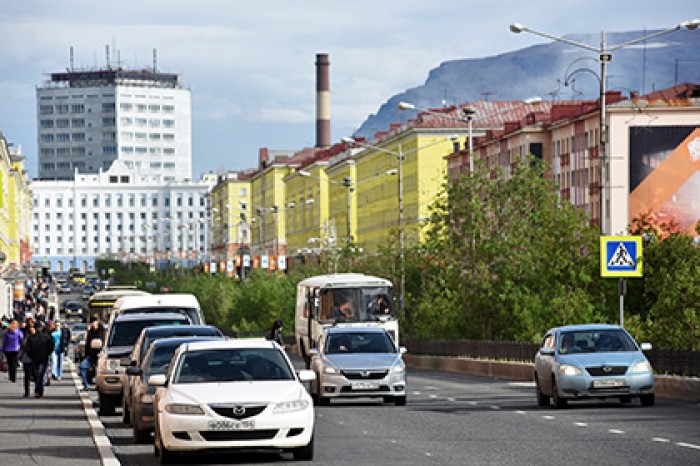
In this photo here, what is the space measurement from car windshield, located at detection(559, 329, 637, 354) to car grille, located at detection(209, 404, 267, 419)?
11.9 m

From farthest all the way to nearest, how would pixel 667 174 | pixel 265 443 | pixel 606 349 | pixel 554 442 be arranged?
pixel 667 174 → pixel 606 349 → pixel 554 442 → pixel 265 443

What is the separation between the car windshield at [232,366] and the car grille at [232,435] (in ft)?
3.38

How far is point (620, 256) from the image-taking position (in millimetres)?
37688

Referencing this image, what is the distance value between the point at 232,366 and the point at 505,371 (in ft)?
95.4

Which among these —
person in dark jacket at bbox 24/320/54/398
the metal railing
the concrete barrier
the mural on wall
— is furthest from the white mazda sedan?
the mural on wall

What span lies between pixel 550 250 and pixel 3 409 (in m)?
23.2

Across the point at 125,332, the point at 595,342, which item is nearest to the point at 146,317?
the point at 125,332

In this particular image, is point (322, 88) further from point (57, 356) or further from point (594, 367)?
point (594, 367)

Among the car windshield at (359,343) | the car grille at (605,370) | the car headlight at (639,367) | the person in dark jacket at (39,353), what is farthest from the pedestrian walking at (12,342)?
the car headlight at (639,367)

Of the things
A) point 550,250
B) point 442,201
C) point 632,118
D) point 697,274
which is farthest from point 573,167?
point 697,274

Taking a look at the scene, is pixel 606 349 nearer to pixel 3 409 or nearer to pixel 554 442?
pixel 554 442

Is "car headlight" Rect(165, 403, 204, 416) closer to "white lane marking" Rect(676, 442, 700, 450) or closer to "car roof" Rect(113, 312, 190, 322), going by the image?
"white lane marking" Rect(676, 442, 700, 450)

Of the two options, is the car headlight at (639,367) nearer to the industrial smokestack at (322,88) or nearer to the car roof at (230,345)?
the car roof at (230,345)

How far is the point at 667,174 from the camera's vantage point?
Result: 336 ft
